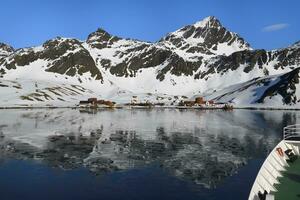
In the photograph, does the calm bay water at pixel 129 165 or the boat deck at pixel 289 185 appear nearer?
the boat deck at pixel 289 185

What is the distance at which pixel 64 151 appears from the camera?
6344 centimetres

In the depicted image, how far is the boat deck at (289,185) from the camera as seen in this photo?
2892 cm

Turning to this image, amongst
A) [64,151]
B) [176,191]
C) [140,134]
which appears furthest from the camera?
[140,134]

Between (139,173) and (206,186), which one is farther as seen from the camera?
(139,173)

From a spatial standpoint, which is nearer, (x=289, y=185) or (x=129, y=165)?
(x=289, y=185)

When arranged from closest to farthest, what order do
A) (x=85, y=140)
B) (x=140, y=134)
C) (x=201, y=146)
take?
1. (x=201, y=146)
2. (x=85, y=140)
3. (x=140, y=134)

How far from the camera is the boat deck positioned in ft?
94.9

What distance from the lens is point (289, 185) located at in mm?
31078

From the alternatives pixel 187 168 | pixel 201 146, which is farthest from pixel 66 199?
pixel 201 146

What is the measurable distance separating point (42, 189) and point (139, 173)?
461 inches

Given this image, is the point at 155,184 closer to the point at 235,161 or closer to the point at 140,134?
the point at 235,161

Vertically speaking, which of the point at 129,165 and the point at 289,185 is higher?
the point at 289,185

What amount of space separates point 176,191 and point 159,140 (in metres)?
38.2

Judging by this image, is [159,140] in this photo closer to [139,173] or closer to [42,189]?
[139,173]
